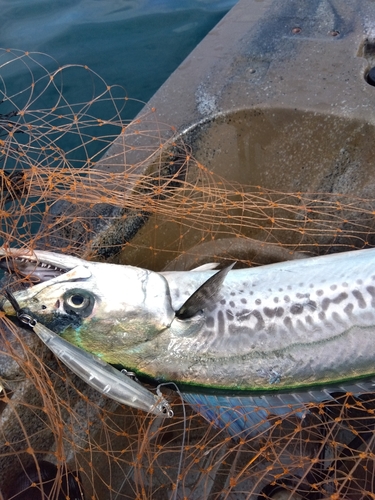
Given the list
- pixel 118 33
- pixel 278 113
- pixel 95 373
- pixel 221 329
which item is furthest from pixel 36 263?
pixel 118 33

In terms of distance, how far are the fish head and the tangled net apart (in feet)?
0.38

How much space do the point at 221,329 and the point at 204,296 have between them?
233 millimetres

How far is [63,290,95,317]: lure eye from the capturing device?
204cm

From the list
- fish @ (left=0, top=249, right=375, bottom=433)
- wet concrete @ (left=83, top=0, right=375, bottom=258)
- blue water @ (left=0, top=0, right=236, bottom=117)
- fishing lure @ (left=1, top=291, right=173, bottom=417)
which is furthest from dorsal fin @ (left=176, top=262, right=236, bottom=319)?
blue water @ (left=0, top=0, right=236, bottom=117)

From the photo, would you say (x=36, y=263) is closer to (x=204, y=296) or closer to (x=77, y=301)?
(x=77, y=301)

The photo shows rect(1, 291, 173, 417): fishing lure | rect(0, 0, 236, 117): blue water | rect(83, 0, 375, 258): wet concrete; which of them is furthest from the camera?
rect(0, 0, 236, 117): blue water

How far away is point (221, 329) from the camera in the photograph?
2.22 m

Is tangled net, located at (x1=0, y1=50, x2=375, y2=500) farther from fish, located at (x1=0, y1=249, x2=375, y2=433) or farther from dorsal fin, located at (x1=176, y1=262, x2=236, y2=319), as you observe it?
dorsal fin, located at (x1=176, y1=262, x2=236, y2=319)

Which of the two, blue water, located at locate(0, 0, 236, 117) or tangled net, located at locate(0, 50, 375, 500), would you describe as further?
blue water, located at locate(0, 0, 236, 117)

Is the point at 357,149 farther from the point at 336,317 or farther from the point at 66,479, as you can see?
→ the point at 66,479

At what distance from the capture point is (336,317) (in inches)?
85.1

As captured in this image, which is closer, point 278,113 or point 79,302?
point 79,302

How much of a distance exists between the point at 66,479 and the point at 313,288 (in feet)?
4.94

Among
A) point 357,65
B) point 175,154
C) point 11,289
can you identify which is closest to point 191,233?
point 175,154
